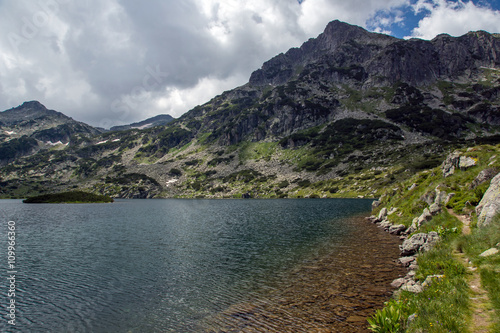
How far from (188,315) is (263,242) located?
24094mm

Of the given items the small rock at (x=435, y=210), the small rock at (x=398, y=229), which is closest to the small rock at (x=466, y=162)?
the small rock at (x=435, y=210)

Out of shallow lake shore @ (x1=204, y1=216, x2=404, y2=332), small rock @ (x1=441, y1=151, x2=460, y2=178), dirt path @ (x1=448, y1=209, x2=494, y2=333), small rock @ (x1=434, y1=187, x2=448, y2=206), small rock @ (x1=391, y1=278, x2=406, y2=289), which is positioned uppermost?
small rock @ (x1=441, y1=151, x2=460, y2=178)

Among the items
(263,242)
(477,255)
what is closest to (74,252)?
(263,242)

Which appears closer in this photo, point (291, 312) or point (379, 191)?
point (291, 312)

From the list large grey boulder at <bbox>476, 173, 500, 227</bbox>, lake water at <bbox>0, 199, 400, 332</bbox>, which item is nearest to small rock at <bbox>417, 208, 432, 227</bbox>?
large grey boulder at <bbox>476, 173, 500, 227</bbox>

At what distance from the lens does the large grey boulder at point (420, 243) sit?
23.6 meters

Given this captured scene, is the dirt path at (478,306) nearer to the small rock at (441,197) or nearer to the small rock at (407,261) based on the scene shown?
the small rock at (407,261)

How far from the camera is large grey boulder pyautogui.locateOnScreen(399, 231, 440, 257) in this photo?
23.6m

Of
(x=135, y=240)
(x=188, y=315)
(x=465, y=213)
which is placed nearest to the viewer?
(x=188, y=315)

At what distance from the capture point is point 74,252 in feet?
118

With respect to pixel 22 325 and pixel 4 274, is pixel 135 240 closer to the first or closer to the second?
pixel 4 274

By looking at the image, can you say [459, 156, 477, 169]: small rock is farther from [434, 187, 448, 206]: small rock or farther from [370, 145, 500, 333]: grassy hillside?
[434, 187, 448, 206]: small rock

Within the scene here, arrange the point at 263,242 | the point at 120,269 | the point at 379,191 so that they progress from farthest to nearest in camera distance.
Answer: the point at 379,191, the point at 263,242, the point at 120,269

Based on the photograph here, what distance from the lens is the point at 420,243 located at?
25.9m
